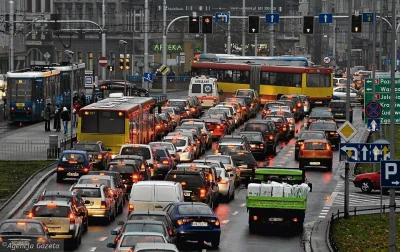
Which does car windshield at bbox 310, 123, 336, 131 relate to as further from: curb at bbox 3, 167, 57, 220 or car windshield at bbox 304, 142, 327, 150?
curb at bbox 3, 167, 57, 220

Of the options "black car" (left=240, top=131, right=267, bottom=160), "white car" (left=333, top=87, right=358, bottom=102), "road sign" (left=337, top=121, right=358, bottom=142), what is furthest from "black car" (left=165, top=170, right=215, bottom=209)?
"white car" (left=333, top=87, right=358, bottom=102)

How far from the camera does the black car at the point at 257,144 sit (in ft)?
213

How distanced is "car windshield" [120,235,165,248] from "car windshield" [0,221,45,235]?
8.28 ft

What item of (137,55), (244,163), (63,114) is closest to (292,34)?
(137,55)

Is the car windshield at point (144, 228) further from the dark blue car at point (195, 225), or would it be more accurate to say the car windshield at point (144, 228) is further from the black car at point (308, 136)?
the black car at point (308, 136)

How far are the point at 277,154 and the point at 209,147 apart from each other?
12.2ft

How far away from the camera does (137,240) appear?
29.4 metres

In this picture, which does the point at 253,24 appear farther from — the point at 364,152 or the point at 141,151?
the point at 364,152

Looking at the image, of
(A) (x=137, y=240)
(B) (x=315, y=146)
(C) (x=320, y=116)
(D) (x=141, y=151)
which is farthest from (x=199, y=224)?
(C) (x=320, y=116)

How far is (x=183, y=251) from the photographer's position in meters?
35.8

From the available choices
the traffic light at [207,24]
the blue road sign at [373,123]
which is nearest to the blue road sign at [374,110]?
the blue road sign at [373,123]

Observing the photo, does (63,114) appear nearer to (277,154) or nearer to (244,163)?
(277,154)

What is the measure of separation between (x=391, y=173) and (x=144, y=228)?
6.26m

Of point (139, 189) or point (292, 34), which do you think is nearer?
point (139, 189)
